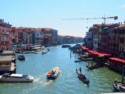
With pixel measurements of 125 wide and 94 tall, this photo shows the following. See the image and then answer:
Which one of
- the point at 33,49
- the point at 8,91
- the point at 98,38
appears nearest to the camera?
the point at 8,91

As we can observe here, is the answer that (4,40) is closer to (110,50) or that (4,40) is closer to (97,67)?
(110,50)

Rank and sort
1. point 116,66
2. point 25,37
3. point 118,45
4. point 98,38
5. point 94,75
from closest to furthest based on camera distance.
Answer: point 94,75 < point 116,66 < point 118,45 < point 98,38 < point 25,37

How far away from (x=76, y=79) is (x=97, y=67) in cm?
1761

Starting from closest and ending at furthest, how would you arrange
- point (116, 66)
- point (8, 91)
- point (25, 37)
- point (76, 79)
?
point (8, 91)
point (76, 79)
point (116, 66)
point (25, 37)

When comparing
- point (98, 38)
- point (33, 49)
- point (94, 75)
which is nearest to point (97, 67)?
point (94, 75)

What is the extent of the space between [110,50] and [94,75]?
1215 inches

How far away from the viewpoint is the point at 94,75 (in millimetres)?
59438

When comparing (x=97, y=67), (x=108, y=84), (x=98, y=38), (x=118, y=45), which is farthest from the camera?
(x=98, y=38)

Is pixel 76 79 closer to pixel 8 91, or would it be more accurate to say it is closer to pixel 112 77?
pixel 112 77

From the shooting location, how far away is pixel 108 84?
163 feet

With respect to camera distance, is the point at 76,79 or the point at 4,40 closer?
the point at 76,79

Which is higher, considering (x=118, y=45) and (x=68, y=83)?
(x=118, y=45)

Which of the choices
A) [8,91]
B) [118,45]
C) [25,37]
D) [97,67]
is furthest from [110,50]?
[25,37]

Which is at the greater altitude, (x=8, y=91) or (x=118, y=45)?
(x=118, y=45)
